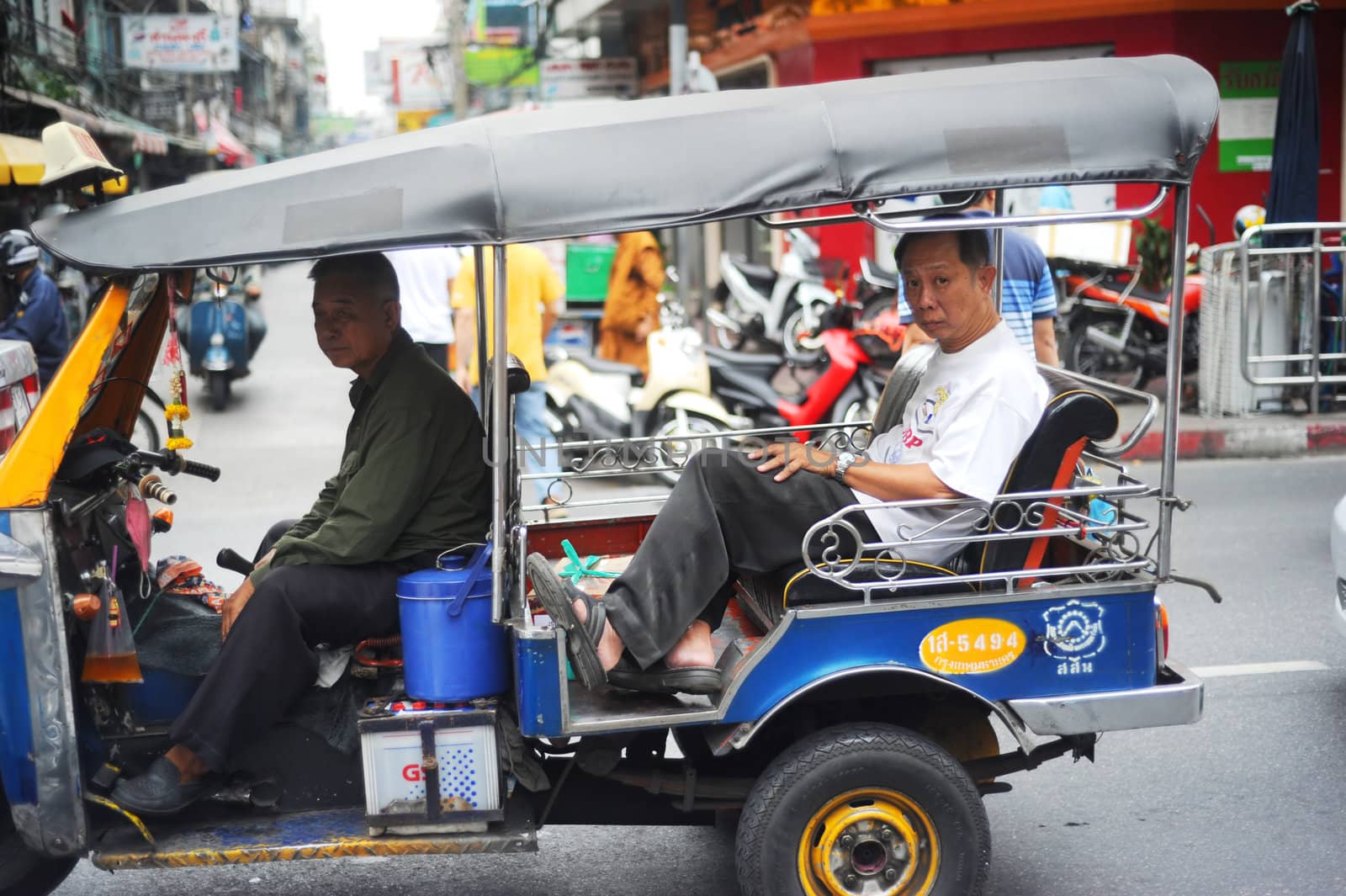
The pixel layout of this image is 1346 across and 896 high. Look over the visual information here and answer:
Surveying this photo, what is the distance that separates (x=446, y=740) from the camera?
3.02 m

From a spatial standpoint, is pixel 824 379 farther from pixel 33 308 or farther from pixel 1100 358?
pixel 33 308

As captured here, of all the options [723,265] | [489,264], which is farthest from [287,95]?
[489,264]

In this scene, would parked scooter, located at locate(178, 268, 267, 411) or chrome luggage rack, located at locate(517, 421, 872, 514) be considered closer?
chrome luggage rack, located at locate(517, 421, 872, 514)

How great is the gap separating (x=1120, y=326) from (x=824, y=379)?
3.61m

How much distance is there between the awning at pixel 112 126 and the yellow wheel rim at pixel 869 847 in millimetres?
10548

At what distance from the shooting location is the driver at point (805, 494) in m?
3.00

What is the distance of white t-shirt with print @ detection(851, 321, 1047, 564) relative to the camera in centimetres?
310

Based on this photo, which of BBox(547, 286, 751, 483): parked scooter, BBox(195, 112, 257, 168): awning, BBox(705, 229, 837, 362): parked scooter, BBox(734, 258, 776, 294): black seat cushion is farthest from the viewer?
BBox(195, 112, 257, 168): awning

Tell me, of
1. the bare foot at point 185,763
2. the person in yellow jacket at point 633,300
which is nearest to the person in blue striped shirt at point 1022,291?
the bare foot at point 185,763

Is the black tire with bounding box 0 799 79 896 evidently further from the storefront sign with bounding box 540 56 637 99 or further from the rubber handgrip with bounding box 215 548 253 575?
the storefront sign with bounding box 540 56 637 99

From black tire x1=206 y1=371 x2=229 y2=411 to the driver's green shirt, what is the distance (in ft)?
32.6

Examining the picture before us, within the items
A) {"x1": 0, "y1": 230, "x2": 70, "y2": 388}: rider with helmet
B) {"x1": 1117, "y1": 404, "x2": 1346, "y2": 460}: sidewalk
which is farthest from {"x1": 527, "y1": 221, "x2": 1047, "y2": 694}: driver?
{"x1": 1117, "y1": 404, "x2": 1346, "y2": 460}: sidewalk

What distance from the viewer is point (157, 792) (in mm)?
3064

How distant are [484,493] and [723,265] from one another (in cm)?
956
